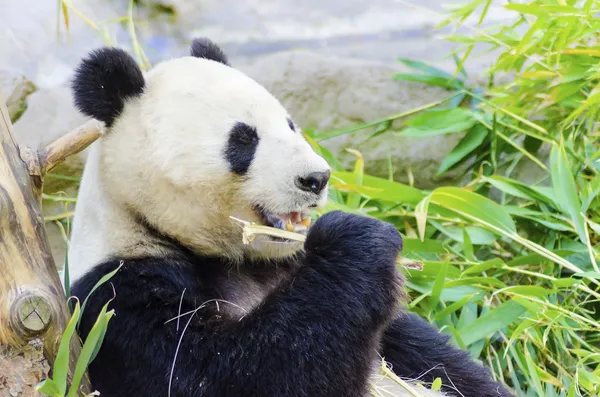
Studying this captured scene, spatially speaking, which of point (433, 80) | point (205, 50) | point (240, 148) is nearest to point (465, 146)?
point (433, 80)

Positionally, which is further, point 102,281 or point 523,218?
point 523,218

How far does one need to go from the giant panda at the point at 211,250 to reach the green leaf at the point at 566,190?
3.98 ft

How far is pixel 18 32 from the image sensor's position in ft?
18.4

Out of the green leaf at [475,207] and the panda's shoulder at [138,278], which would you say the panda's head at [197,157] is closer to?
the panda's shoulder at [138,278]

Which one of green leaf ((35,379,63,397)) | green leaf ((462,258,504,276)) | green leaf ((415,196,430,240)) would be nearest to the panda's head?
green leaf ((35,379,63,397))

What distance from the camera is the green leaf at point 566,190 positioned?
2916 millimetres

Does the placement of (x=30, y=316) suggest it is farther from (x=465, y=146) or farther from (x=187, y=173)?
(x=465, y=146)

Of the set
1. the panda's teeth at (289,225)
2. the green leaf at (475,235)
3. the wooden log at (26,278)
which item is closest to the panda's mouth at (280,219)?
the panda's teeth at (289,225)

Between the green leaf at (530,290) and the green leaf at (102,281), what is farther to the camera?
the green leaf at (530,290)

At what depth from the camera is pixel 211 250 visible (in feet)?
6.70

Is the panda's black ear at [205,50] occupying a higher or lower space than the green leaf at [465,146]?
higher

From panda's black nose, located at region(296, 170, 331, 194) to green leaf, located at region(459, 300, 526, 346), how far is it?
46.0 inches

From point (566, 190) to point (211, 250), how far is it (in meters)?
1.59

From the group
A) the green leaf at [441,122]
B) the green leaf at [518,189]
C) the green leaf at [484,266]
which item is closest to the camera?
the green leaf at [484,266]
